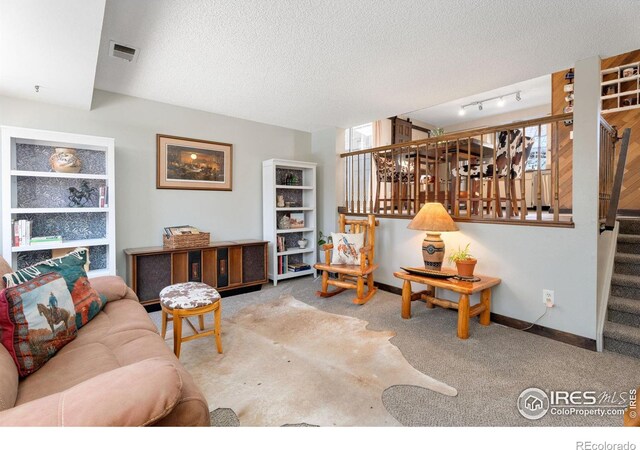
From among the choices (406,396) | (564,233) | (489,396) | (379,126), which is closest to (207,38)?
(406,396)

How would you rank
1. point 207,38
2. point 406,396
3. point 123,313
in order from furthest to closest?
point 207,38 < point 123,313 < point 406,396

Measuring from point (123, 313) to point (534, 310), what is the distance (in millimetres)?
3214

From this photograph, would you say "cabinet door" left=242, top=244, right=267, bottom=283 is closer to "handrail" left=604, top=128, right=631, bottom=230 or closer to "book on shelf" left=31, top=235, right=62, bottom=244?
"book on shelf" left=31, top=235, right=62, bottom=244

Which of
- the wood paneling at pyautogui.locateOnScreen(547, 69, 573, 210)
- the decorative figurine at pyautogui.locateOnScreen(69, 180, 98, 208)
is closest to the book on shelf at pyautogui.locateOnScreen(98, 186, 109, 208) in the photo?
the decorative figurine at pyautogui.locateOnScreen(69, 180, 98, 208)

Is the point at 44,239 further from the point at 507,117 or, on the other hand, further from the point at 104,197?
the point at 507,117

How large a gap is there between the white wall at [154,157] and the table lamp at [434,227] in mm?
2411

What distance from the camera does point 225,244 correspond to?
3.77m

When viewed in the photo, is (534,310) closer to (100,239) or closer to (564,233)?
(564,233)

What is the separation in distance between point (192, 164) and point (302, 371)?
115 inches

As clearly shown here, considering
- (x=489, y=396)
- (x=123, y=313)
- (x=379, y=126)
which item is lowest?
(x=489, y=396)

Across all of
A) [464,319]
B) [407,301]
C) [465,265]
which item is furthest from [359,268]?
[464,319]

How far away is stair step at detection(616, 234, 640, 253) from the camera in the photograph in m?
2.92

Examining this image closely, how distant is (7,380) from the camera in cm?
100

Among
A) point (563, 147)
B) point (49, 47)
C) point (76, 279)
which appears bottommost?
point (76, 279)
